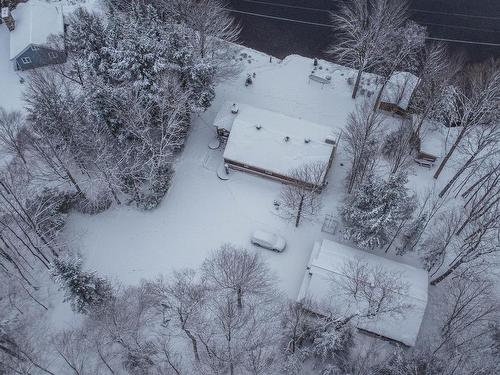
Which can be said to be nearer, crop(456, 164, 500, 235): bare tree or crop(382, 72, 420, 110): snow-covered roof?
crop(456, 164, 500, 235): bare tree

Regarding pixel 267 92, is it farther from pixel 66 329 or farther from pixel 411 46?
pixel 66 329

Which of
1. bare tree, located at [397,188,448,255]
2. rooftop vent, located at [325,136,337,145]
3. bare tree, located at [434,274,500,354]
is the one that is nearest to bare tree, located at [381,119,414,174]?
bare tree, located at [397,188,448,255]

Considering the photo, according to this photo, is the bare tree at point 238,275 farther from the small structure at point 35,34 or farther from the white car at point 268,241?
the small structure at point 35,34

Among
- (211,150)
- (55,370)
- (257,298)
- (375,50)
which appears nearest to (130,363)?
(55,370)

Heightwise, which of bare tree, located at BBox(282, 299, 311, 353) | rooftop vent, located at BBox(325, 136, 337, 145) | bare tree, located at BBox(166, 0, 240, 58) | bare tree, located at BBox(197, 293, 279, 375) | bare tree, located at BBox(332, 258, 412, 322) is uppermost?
bare tree, located at BBox(166, 0, 240, 58)

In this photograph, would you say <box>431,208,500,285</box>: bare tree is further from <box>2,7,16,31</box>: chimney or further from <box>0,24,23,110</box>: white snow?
<box>2,7,16,31</box>: chimney
